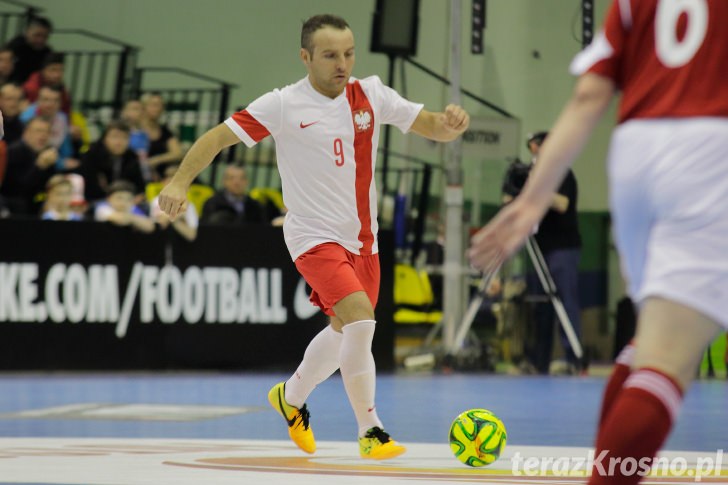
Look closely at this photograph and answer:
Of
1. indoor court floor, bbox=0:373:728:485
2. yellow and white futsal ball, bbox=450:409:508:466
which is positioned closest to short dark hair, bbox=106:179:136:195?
indoor court floor, bbox=0:373:728:485

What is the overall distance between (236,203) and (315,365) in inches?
293

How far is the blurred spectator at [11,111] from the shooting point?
1393 centimetres

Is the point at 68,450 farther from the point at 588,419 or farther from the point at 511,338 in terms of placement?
the point at 511,338

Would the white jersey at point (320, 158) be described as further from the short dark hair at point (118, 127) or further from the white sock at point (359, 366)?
the short dark hair at point (118, 127)

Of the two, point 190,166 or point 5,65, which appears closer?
point 190,166

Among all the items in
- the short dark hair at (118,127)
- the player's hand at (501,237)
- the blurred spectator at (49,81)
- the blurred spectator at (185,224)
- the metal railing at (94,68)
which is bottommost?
the blurred spectator at (185,224)

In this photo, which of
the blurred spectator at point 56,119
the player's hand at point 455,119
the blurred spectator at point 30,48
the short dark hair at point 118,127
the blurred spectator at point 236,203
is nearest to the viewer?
the player's hand at point 455,119

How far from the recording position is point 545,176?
3008 millimetres

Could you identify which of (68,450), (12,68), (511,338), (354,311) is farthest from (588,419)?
(12,68)

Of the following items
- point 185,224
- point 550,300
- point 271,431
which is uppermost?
point 185,224

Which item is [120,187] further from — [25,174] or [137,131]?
[137,131]

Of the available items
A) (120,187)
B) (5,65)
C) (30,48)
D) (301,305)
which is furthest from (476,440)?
(30,48)

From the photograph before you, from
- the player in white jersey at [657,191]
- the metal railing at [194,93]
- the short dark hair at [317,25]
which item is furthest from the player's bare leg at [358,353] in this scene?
the metal railing at [194,93]

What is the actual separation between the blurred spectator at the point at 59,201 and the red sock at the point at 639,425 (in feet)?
32.5
